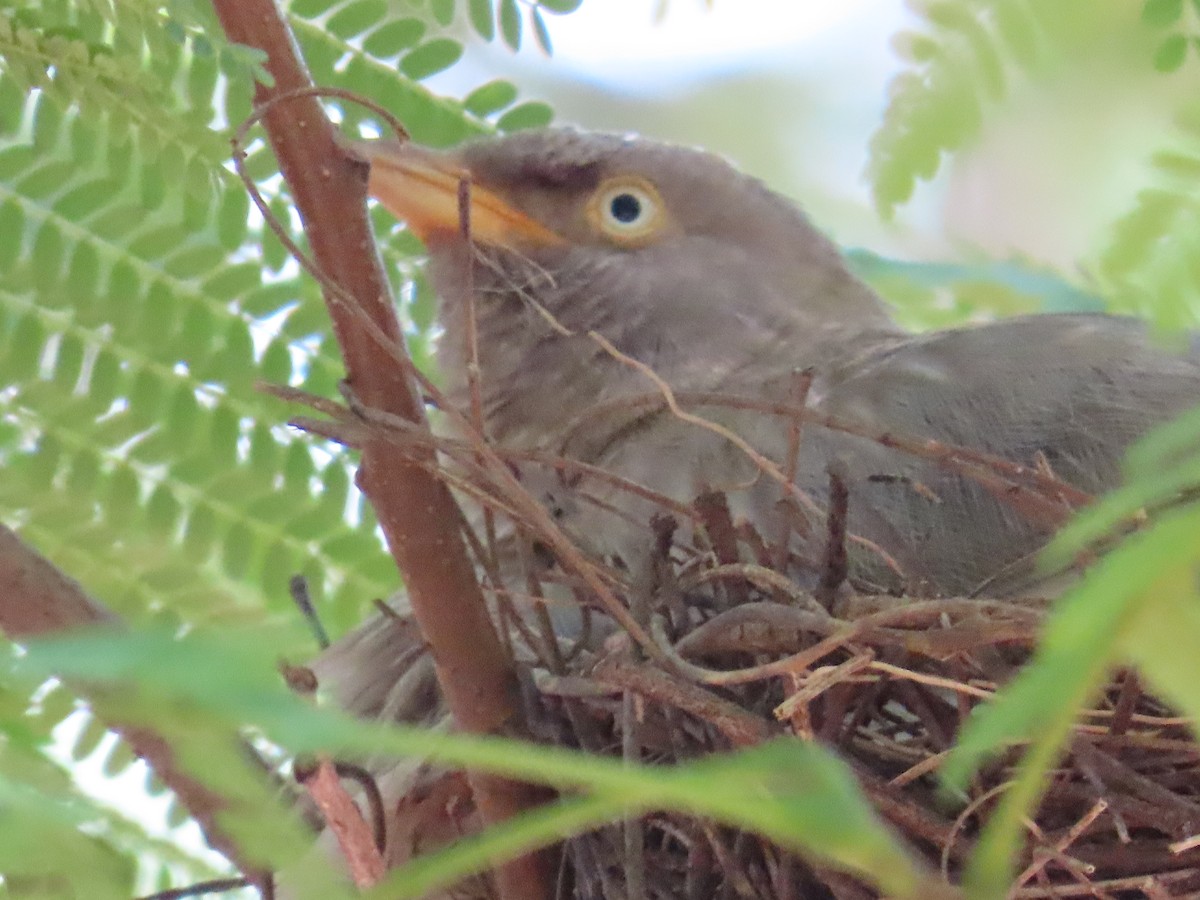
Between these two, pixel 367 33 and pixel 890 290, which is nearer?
pixel 367 33

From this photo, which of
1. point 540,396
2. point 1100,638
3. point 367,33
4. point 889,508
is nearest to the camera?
point 1100,638

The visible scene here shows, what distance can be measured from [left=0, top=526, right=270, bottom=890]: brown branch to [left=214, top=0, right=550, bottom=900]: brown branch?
0.58 feet

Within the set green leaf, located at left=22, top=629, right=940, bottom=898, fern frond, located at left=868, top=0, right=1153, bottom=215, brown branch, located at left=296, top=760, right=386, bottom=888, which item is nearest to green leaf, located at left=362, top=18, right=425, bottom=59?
fern frond, located at left=868, top=0, right=1153, bottom=215

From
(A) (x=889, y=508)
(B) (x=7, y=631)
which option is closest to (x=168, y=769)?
(B) (x=7, y=631)

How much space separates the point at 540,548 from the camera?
118 centimetres

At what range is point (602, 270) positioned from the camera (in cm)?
150

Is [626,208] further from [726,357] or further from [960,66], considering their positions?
[960,66]

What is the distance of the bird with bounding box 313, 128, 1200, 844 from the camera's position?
1.04 meters

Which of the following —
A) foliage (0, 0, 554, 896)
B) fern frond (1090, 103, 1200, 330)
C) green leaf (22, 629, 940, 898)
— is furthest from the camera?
foliage (0, 0, 554, 896)

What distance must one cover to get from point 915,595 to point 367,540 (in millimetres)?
625

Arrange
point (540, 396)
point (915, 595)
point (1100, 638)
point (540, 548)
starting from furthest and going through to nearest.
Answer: point (540, 396), point (540, 548), point (915, 595), point (1100, 638)

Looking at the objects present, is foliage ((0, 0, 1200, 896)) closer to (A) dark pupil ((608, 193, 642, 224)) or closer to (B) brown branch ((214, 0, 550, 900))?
(B) brown branch ((214, 0, 550, 900))

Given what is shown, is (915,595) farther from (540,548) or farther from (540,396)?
(540,396)

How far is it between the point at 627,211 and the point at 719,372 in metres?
0.25
